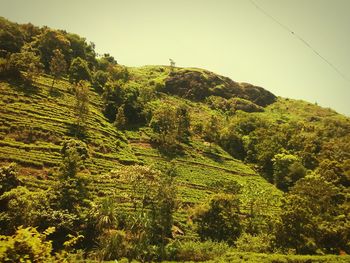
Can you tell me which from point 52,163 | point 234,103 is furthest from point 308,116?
point 52,163

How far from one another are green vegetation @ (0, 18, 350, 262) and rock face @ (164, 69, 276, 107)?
39.1 feet

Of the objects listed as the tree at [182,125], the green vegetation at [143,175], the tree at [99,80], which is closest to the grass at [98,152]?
the green vegetation at [143,175]

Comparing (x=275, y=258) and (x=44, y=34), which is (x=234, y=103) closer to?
(x=44, y=34)

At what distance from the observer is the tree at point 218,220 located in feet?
164

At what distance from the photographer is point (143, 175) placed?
168ft

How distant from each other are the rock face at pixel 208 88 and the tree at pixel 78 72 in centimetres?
4145

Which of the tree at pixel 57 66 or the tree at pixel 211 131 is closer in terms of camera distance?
the tree at pixel 57 66

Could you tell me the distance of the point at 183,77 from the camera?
13975 cm

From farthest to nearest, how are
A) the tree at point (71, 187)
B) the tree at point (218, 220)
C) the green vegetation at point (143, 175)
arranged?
the tree at point (218, 220)
the tree at point (71, 187)
the green vegetation at point (143, 175)

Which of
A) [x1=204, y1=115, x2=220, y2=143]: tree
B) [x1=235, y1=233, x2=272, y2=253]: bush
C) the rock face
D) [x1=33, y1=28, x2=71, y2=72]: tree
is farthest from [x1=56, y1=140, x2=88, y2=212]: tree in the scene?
the rock face

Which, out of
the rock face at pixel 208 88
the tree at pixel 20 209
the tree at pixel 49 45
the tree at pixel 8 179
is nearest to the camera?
the tree at pixel 20 209

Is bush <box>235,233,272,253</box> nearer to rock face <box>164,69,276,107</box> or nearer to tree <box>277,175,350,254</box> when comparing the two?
tree <box>277,175,350,254</box>

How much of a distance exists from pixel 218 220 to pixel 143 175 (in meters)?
14.2

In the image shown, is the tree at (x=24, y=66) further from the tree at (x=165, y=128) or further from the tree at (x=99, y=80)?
the tree at (x=165, y=128)
